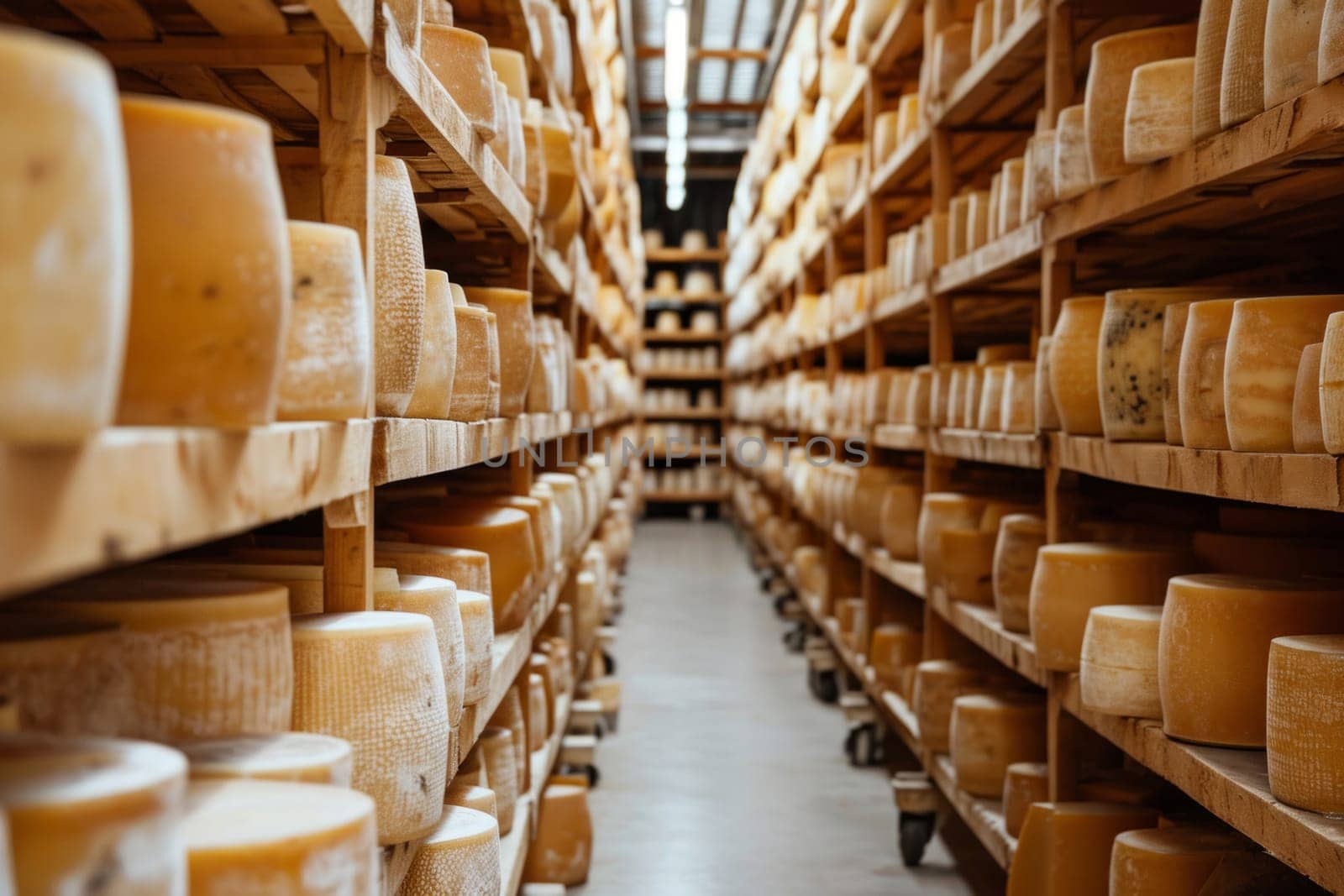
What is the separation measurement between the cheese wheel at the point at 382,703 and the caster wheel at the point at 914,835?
224 centimetres

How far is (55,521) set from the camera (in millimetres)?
670

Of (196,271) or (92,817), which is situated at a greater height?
(196,271)

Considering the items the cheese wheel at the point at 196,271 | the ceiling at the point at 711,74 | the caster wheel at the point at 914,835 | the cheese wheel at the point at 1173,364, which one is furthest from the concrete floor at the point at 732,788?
the ceiling at the point at 711,74

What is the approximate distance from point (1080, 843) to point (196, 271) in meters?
2.09

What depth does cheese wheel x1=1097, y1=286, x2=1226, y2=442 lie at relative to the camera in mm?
2246

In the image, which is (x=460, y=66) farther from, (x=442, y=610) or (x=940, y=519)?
(x=940, y=519)

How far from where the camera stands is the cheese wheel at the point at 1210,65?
191 cm

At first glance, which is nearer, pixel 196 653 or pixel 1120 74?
pixel 196 653

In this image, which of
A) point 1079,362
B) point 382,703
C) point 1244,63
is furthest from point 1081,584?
point 382,703

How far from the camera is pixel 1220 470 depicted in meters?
1.87

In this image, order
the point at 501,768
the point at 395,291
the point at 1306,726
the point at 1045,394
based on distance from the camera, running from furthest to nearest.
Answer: the point at 1045,394
the point at 501,768
the point at 1306,726
the point at 395,291

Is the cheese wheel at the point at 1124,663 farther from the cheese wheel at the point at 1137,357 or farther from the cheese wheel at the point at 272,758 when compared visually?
the cheese wheel at the point at 272,758

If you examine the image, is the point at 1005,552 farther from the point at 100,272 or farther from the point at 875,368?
the point at 100,272

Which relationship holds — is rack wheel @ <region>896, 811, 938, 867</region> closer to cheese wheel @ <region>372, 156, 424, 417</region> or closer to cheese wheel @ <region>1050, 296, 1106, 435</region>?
cheese wheel @ <region>1050, 296, 1106, 435</region>
